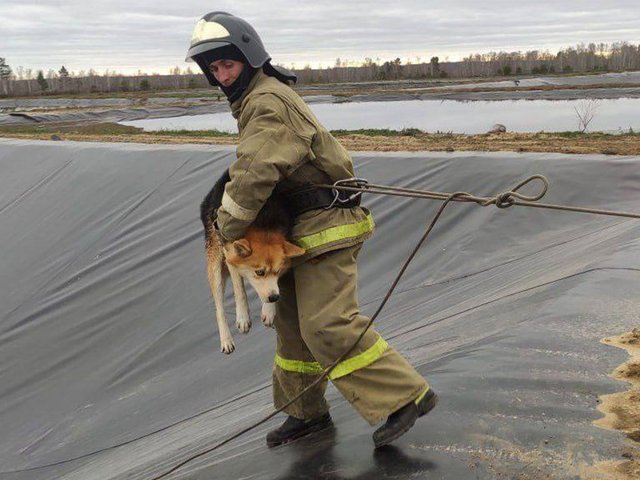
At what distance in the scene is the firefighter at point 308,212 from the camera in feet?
8.28

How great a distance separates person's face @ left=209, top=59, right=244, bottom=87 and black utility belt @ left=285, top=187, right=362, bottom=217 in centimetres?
53

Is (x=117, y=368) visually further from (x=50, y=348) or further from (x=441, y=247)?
(x=441, y=247)

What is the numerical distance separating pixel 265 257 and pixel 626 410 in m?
1.54

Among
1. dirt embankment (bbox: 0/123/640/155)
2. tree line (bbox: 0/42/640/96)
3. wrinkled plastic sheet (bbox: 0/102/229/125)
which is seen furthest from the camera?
tree line (bbox: 0/42/640/96)

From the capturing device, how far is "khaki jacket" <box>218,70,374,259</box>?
249 centimetres

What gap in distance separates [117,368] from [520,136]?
9.03m

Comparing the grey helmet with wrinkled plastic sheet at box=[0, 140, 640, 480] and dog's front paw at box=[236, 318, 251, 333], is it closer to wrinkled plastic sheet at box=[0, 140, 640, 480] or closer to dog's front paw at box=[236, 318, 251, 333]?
dog's front paw at box=[236, 318, 251, 333]

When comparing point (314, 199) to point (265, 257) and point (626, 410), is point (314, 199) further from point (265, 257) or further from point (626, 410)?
point (626, 410)

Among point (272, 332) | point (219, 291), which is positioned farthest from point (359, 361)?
point (272, 332)

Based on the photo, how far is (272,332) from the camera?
17.5 feet

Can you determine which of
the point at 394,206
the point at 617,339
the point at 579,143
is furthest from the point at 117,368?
the point at 579,143

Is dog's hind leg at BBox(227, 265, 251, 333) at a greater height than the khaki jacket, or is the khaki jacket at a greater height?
the khaki jacket

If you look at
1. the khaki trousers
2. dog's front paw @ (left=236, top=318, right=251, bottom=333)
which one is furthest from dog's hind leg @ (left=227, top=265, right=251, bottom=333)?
the khaki trousers

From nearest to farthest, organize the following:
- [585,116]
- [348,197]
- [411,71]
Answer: [348,197], [585,116], [411,71]
